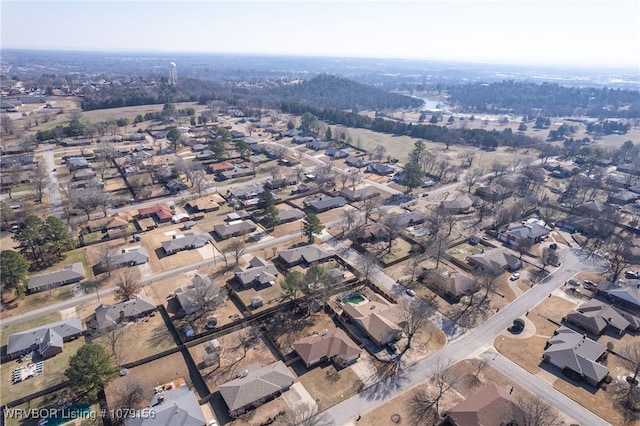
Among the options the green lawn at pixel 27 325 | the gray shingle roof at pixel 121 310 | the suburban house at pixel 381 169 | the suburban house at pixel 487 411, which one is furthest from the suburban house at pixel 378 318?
the suburban house at pixel 381 169

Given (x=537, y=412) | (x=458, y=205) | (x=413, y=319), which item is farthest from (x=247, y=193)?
(x=537, y=412)


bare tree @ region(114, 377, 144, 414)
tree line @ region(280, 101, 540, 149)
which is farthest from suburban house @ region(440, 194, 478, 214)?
bare tree @ region(114, 377, 144, 414)

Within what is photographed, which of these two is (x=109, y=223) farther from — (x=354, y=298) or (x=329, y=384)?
(x=329, y=384)

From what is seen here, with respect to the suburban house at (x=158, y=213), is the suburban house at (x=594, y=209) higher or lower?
higher

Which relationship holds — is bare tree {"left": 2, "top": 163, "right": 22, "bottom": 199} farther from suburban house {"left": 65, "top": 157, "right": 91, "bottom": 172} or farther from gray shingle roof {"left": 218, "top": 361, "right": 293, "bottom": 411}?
gray shingle roof {"left": 218, "top": 361, "right": 293, "bottom": 411}

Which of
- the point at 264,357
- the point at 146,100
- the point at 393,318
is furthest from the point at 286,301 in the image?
the point at 146,100

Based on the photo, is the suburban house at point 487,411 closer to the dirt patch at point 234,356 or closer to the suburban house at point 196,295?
the dirt patch at point 234,356

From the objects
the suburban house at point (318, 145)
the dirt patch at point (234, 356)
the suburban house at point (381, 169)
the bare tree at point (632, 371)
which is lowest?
the dirt patch at point (234, 356)
